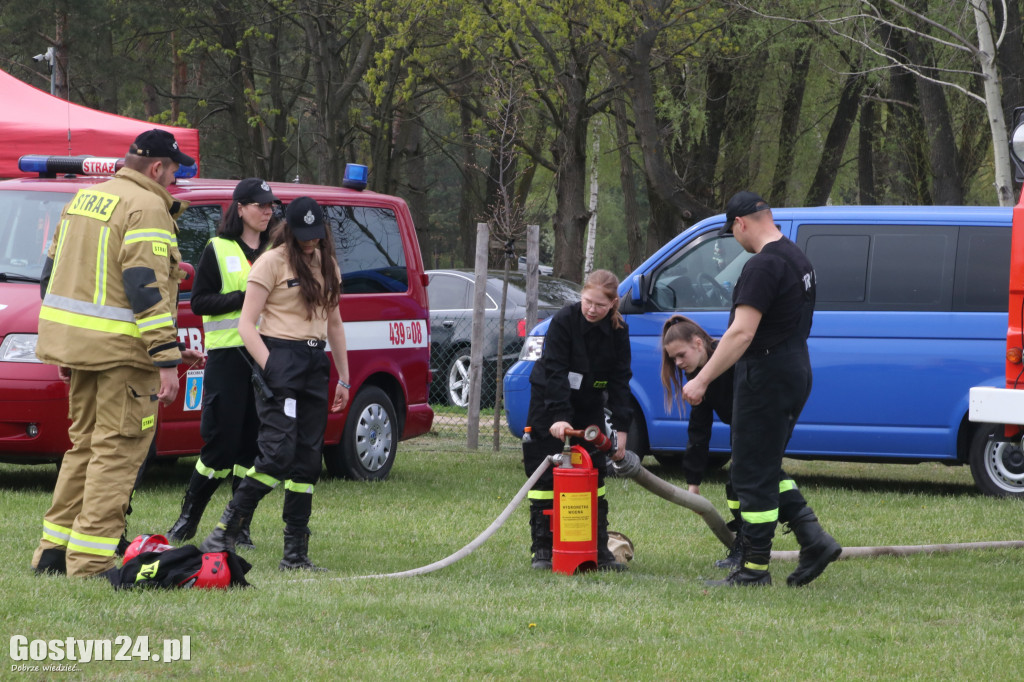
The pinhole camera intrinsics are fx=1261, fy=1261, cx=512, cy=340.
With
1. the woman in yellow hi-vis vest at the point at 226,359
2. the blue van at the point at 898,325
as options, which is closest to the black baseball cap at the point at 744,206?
the woman in yellow hi-vis vest at the point at 226,359

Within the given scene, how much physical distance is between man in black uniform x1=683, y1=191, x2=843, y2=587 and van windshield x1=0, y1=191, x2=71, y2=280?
4.72 m

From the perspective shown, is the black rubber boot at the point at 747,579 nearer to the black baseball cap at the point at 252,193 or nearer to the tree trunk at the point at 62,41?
the black baseball cap at the point at 252,193

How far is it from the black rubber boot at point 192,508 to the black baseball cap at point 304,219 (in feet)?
4.95

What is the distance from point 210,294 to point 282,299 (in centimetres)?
79

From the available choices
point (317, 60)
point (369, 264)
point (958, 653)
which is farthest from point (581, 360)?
point (317, 60)

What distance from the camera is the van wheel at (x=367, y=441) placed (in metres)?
9.50

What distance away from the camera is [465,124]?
2784 cm

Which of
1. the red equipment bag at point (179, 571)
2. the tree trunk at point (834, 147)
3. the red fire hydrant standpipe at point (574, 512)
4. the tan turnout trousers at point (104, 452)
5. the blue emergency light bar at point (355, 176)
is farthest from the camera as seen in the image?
the tree trunk at point (834, 147)

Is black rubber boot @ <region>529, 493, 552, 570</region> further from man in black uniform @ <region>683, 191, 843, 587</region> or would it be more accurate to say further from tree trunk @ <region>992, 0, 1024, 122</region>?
tree trunk @ <region>992, 0, 1024, 122</region>

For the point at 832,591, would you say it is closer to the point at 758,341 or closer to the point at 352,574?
the point at 758,341

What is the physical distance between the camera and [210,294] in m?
6.68

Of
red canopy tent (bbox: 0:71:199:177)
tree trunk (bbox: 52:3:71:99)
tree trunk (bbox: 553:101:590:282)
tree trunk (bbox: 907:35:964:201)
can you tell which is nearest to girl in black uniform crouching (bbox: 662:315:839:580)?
red canopy tent (bbox: 0:71:199:177)

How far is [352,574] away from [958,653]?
279cm

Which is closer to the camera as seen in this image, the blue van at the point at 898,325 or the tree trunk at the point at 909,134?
the blue van at the point at 898,325
